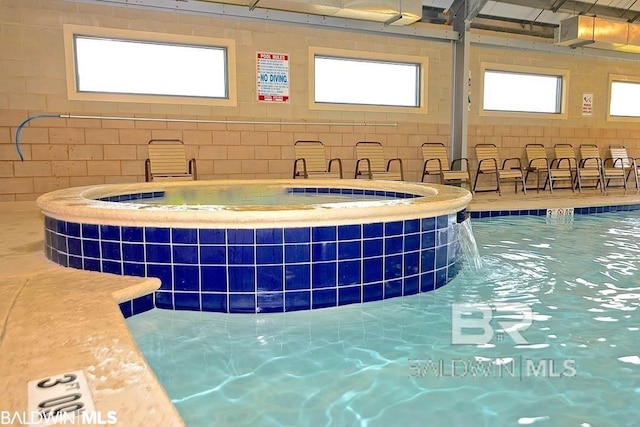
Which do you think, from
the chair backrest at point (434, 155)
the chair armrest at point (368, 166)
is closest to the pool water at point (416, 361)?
the chair armrest at point (368, 166)

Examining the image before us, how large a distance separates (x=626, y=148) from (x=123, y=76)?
8.44m

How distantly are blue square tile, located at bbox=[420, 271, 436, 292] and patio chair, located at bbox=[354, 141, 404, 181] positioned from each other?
4.00 m

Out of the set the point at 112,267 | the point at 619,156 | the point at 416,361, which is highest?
the point at 619,156

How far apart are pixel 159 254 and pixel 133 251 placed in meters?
0.12

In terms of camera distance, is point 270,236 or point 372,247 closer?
point 270,236

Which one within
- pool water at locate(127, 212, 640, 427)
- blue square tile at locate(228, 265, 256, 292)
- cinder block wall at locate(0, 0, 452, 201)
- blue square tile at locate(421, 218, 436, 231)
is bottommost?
pool water at locate(127, 212, 640, 427)

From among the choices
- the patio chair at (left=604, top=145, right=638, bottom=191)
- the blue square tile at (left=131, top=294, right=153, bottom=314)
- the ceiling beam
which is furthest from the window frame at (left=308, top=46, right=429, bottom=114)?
the blue square tile at (left=131, top=294, right=153, bottom=314)

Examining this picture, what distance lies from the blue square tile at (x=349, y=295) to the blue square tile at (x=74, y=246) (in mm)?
1207

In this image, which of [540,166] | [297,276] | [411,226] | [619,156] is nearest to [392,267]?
[411,226]

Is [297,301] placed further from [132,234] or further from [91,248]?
[91,248]

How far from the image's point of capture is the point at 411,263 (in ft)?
7.91

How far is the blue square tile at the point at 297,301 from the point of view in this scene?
7.13 ft

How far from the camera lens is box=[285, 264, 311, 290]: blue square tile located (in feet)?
7.08

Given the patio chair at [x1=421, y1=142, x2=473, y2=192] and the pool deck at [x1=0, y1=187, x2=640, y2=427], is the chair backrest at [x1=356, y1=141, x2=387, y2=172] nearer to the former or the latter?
the patio chair at [x1=421, y1=142, x2=473, y2=192]
